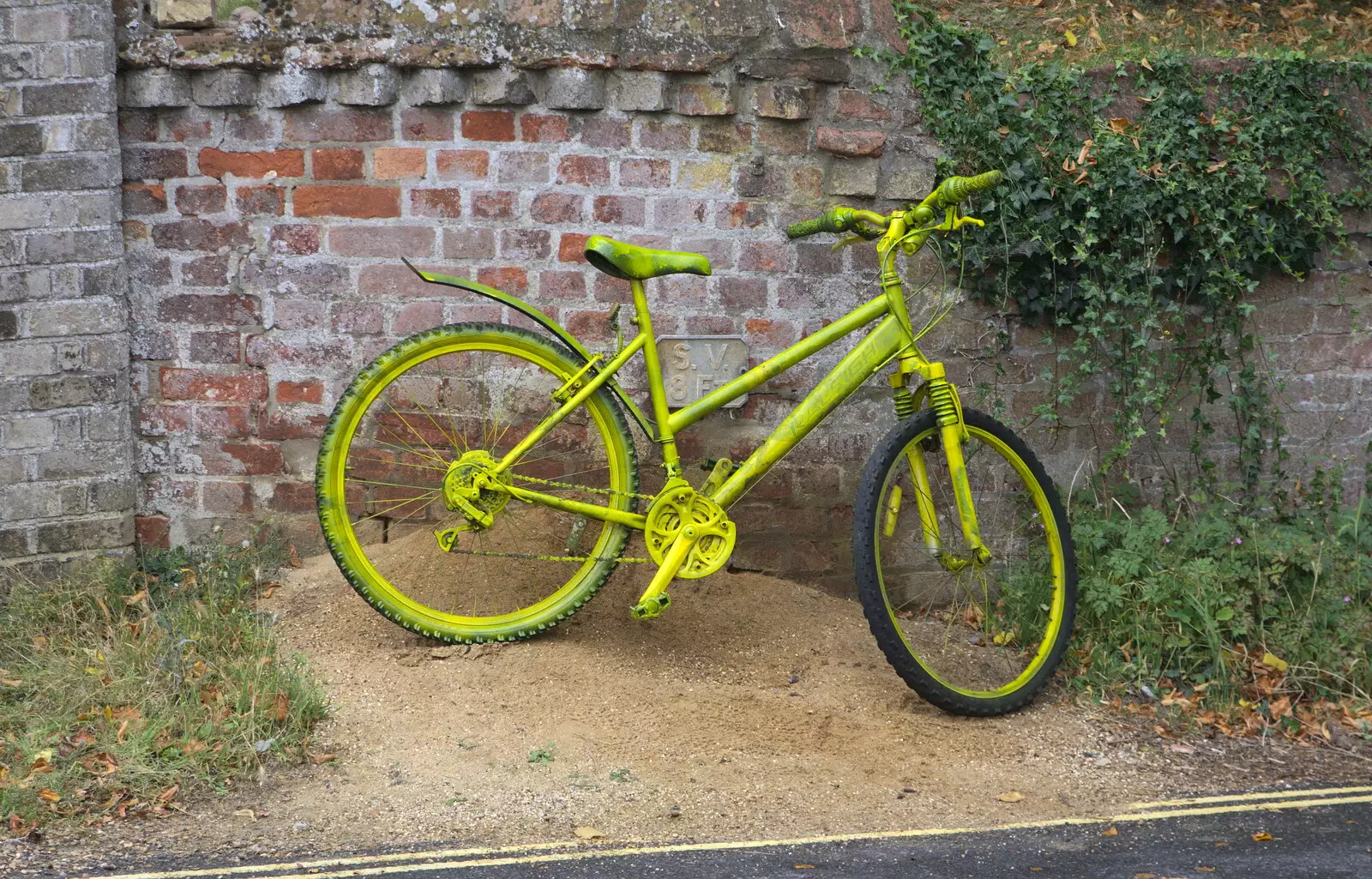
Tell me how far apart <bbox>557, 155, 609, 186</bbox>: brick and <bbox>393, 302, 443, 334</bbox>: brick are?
2.04 feet

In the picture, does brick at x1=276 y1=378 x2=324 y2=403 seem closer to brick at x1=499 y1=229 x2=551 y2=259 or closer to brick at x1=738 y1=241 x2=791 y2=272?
brick at x1=499 y1=229 x2=551 y2=259

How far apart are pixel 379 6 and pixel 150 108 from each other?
0.87 meters

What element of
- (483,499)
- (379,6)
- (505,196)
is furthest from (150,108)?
(483,499)

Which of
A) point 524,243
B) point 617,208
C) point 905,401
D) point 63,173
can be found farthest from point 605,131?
point 63,173

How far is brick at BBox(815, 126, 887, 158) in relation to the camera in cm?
450

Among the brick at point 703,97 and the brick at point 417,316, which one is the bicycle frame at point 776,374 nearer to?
the brick at point 417,316

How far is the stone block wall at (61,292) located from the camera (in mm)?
4289

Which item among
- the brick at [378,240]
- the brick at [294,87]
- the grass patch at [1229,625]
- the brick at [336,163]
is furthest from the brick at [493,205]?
the grass patch at [1229,625]

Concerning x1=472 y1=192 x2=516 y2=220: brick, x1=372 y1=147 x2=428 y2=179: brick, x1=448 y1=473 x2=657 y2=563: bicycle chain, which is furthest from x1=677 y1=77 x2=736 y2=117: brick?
x1=448 y1=473 x2=657 y2=563: bicycle chain

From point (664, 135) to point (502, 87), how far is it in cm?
57

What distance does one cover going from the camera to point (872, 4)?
179 inches

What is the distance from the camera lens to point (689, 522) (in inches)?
157

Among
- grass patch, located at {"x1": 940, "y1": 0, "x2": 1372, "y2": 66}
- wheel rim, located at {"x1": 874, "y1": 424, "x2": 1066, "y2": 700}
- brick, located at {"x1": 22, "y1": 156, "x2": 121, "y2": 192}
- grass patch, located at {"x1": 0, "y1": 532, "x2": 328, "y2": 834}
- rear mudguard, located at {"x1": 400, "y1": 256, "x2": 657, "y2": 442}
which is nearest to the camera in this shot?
grass patch, located at {"x1": 0, "y1": 532, "x2": 328, "y2": 834}

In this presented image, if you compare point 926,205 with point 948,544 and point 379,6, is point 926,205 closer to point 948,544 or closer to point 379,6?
point 948,544
